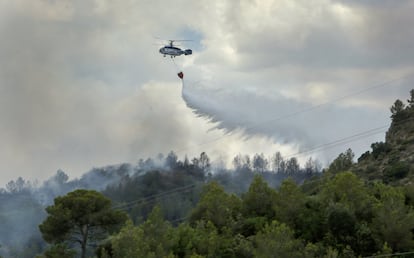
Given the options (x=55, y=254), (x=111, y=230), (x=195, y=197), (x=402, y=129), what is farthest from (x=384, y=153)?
(x=55, y=254)

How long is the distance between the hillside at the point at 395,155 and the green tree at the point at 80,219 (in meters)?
44.0

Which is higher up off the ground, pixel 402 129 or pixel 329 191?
pixel 402 129

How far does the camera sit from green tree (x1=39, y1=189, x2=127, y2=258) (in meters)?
77.8

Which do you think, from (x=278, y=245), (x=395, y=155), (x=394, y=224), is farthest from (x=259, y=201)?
(x=395, y=155)

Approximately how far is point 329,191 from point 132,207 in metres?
75.5

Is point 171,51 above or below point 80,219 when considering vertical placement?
above

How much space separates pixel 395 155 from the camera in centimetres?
11712

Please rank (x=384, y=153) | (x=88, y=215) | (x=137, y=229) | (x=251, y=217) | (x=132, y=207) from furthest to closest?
(x=132, y=207)
(x=384, y=153)
(x=88, y=215)
(x=251, y=217)
(x=137, y=229)

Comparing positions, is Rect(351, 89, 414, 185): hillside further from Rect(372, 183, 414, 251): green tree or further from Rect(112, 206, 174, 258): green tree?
Rect(112, 206, 174, 258): green tree

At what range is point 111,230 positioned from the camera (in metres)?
80.6

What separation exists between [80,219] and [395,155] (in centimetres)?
6288

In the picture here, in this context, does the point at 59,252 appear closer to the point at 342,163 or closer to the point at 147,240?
the point at 147,240

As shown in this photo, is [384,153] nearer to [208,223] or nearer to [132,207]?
[132,207]

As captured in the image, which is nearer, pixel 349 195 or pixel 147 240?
pixel 147 240
